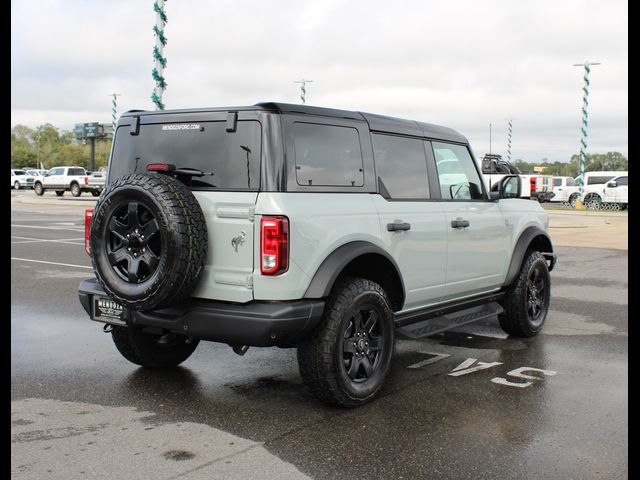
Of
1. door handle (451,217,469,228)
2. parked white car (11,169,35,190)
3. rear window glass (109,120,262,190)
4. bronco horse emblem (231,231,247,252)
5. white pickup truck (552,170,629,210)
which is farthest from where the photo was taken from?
parked white car (11,169,35,190)

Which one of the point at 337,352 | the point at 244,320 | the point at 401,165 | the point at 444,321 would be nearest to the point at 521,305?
the point at 444,321

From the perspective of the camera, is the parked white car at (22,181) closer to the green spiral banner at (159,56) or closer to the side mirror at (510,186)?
the green spiral banner at (159,56)

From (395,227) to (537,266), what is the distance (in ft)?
8.42

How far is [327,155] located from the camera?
4801 millimetres

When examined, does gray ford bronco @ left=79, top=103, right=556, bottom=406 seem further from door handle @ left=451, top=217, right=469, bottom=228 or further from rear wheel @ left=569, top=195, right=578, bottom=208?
rear wheel @ left=569, top=195, right=578, bottom=208

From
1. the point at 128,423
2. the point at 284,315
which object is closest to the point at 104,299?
the point at 128,423

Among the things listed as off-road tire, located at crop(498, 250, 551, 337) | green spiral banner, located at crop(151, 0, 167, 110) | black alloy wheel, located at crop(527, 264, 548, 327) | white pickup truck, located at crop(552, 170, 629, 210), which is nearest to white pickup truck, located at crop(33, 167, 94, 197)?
white pickup truck, located at crop(552, 170, 629, 210)

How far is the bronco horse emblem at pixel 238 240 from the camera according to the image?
437 cm

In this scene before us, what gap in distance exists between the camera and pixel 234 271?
441 centimetres

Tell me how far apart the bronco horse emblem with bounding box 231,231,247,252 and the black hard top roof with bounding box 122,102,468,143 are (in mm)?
810

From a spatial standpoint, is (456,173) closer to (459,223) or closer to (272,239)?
(459,223)

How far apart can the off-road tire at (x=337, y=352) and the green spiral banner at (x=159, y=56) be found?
8982 millimetres

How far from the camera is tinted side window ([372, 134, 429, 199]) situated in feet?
17.3

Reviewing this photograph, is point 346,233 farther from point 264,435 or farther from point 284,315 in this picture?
point 264,435
